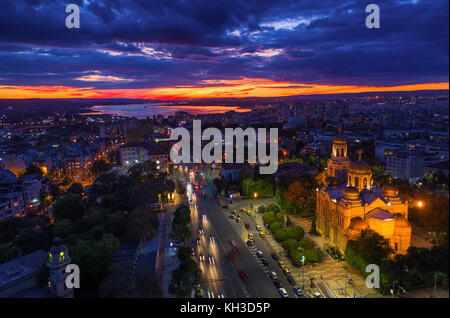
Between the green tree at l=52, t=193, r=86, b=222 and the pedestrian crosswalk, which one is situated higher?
the green tree at l=52, t=193, r=86, b=222

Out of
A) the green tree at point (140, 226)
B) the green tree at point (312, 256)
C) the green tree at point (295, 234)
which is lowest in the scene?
the green tree at point (312, 256)

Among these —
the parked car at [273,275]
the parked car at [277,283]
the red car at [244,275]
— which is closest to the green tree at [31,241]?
the red car at [244,275]

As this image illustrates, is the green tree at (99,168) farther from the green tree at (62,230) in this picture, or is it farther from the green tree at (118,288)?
the green tree at (118,288)

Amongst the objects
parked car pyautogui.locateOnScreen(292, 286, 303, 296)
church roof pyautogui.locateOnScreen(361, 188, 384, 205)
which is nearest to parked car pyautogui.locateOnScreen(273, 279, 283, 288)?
parked car pyautogui.locateOnScreen(292, 286, 303, 296)

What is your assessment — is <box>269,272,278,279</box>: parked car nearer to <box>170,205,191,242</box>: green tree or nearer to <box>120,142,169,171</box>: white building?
<box>170,205,191,242</box>: green tree

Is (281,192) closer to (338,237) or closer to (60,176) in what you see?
(338,237)

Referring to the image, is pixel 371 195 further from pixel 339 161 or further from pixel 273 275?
pixel 339 161

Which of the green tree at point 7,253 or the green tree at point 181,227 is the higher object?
the green tree at point 181,227

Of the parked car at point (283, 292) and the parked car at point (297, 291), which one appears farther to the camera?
the parked car at point (297, 291)

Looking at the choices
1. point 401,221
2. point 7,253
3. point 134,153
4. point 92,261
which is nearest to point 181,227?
point 92,261
